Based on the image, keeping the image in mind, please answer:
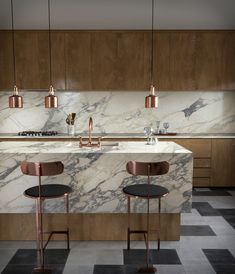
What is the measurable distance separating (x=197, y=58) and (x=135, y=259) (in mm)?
3670

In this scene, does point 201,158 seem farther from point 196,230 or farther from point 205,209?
point 196,230


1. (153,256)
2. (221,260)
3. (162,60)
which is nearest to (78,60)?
(162,60)

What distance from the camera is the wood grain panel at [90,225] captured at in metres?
3.30

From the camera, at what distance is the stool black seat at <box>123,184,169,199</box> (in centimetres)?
272

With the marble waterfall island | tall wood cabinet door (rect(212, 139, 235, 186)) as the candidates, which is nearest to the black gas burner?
the marble waterfall island

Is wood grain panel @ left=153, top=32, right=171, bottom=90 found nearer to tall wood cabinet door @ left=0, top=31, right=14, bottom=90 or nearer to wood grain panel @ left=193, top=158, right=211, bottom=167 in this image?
wood grain panel @ left=193, top=158, right=211, bottom=167

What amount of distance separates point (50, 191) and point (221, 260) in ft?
5.49

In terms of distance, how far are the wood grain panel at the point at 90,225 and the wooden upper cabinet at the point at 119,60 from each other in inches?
107

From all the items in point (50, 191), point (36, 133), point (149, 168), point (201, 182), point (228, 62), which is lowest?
point (201, 182)

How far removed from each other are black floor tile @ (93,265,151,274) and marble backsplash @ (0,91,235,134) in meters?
3.36

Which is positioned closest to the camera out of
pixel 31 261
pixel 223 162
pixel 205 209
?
Answer: pixel 31 261

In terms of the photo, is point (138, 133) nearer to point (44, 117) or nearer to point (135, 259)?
point (44, 117)

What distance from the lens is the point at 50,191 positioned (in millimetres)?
2828

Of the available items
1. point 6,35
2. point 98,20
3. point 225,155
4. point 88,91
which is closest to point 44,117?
point 88,91
